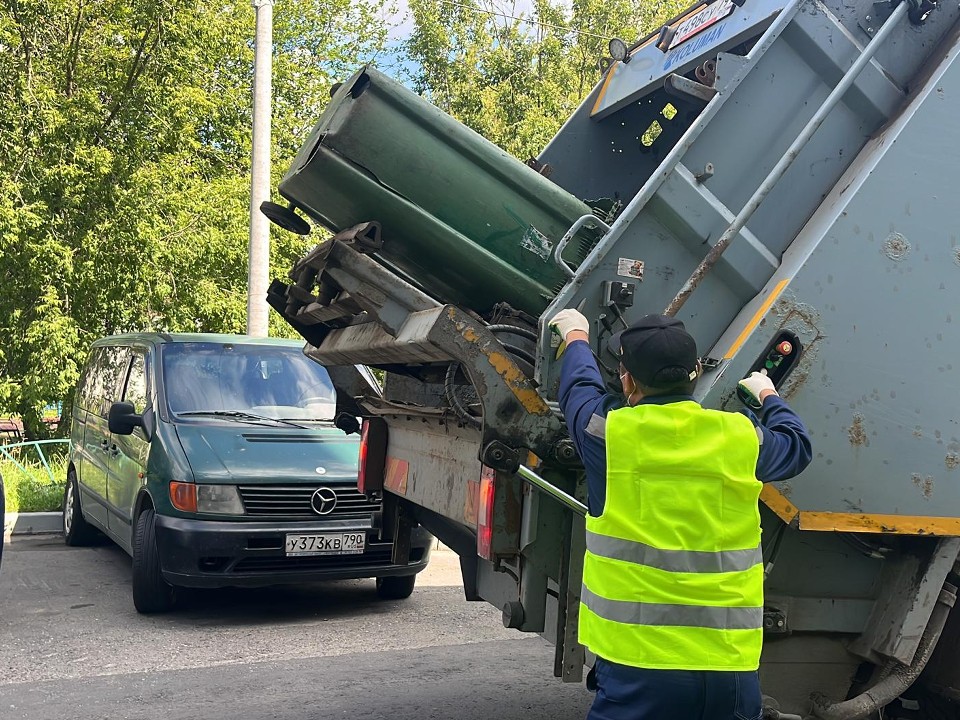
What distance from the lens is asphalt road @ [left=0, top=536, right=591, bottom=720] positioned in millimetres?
4465

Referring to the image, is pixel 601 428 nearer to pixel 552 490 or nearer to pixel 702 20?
pixel 552 490

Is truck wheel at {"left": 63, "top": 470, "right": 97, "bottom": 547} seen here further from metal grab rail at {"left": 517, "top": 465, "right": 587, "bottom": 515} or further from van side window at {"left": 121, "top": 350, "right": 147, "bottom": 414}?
metal grab rail at {"left": 517, "top": 465, "right": 587, "bottom": 515}

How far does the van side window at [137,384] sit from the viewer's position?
6.76 meters

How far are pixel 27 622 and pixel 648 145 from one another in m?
4.35

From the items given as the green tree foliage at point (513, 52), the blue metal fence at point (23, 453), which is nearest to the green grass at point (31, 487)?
the blue metal fence at point (23, 453)

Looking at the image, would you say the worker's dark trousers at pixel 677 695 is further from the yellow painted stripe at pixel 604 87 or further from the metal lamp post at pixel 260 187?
the metal lamp post at pixel 260 187

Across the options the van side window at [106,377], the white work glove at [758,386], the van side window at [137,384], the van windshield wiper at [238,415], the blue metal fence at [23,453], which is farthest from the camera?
the blue metal fence at [23,453]

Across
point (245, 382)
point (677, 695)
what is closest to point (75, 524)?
point (245, 382)

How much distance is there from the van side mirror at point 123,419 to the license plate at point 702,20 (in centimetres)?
393

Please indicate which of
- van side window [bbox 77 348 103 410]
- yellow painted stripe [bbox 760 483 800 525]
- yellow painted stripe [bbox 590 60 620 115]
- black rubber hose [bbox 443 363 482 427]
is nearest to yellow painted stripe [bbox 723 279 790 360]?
yellow painted stripe [bbox 760 483 800 525]

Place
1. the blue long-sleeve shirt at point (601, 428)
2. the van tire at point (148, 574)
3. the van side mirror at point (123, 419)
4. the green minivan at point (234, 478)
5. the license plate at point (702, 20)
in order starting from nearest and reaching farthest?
1. the blue long-sleeve shirt at point (601, 428)
2. the license plate at point (702, 20)
3. the green minivan at point (234, 478)
4. the van tire at point (148, 574)
5. the van side mirror at point (123, 419)

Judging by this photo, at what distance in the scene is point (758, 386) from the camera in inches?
116

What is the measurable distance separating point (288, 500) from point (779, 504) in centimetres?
349

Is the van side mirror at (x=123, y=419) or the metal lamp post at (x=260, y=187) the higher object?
the metal lamp post at (x=260, y=187)
